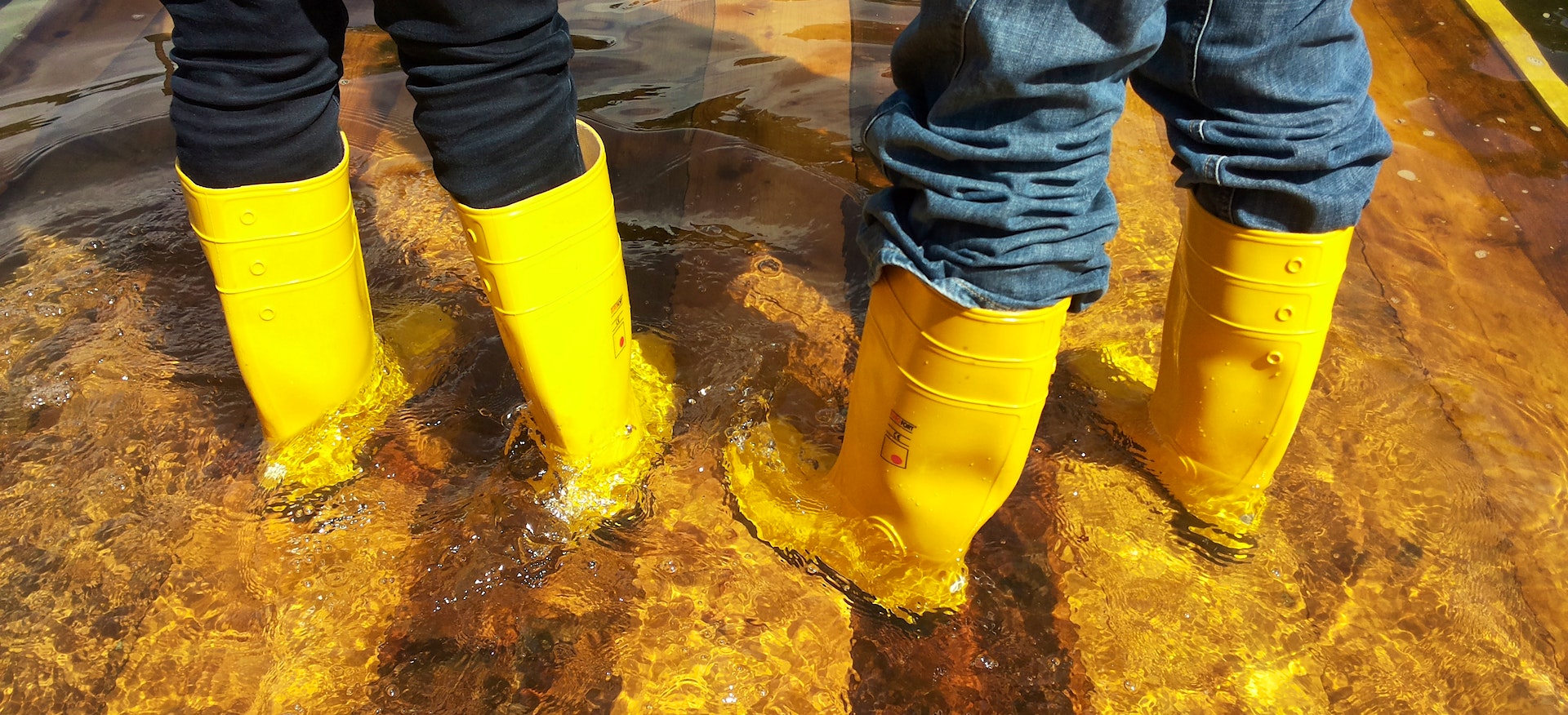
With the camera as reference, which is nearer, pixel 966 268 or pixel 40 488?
pixel 966 268

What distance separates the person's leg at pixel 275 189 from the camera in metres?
0.91

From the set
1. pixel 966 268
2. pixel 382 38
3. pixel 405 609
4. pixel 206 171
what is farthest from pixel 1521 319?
pixel 382 38

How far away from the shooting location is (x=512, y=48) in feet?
2.77

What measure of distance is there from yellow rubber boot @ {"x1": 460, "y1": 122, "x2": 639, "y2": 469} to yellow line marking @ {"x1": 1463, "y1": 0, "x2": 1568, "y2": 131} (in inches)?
69.7

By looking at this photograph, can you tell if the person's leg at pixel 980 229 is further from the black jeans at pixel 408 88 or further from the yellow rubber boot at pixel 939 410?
the black jeans at pixel 408 88

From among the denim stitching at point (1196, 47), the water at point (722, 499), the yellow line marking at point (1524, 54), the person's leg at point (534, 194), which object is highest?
the denim stitching at point (1196, 47)

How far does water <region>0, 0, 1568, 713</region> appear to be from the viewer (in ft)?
3.29

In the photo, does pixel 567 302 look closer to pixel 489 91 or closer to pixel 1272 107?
pixel 489 91

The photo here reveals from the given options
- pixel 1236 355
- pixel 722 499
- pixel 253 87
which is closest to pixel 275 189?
pixel 253 87

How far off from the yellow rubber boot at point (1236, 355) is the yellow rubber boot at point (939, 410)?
25cm

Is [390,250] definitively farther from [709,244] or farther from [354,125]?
[709,244]

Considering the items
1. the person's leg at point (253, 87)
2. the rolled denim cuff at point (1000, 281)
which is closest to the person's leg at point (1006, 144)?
the rolled denim cuff at point (1000, 281)

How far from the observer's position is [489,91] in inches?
33.7

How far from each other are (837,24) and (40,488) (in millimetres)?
1636
